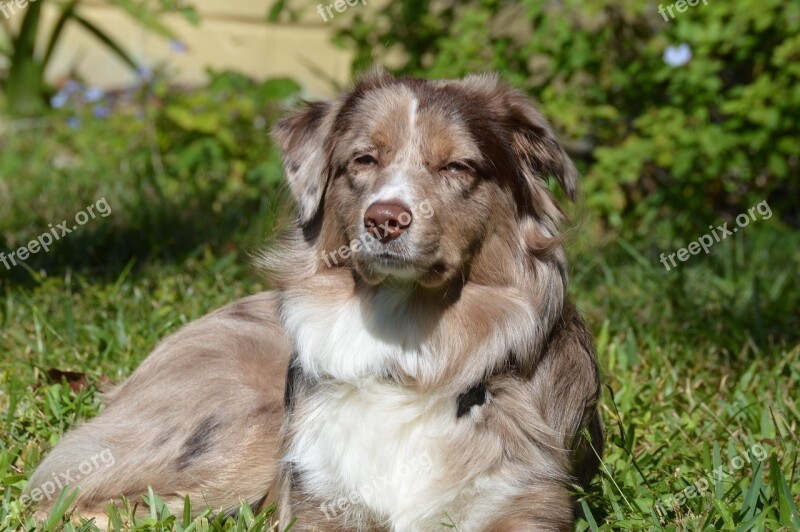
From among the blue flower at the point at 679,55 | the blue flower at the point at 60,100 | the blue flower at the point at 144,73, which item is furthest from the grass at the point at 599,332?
the blue flower at the point at 144,73

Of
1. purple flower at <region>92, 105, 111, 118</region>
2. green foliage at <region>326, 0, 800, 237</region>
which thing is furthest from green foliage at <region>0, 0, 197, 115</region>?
green foliage at <region>326, 0, 800, 237</region>

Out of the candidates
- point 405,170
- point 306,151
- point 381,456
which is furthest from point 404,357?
point 306,151

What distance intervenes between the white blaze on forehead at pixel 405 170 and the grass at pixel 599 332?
2.47ft

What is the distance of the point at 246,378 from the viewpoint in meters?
3.98

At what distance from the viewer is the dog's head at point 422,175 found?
3.38 meters

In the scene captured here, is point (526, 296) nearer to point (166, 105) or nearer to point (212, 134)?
point (212, 134)

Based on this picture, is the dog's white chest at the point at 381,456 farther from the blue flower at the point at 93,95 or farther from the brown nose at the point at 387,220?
the blue flower at the point at 93,95

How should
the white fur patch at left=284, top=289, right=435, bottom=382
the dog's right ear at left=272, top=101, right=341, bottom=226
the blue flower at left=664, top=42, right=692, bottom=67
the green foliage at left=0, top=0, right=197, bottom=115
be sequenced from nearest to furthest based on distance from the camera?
the white fur patch at left=284, top=289, right=435, bottom=382, the dog's right ear at left=272, top=101, right=341, bottom=226, the blue flower at left=664, top=42, right=692, bottom=67, the green foliage at left=0, top=0, right=197, bottom=115

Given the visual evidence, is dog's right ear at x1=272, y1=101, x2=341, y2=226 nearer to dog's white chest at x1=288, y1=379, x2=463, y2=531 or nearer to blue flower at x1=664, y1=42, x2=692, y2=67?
dog's white chest at x1=288, y1=379, x2=463, y2=531

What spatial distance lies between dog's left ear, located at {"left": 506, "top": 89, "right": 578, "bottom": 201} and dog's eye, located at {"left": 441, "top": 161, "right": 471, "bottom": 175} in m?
0.24

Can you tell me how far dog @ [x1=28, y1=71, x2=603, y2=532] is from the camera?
3.39 m

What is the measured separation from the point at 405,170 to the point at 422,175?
0.20ft

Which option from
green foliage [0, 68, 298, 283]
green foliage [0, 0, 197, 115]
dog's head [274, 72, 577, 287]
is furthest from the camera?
green foliage [0, 0, 197, 115]

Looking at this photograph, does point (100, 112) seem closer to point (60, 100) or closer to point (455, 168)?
point (60, 100)
